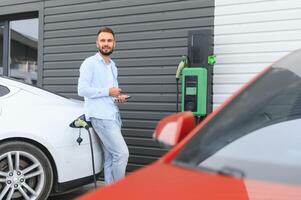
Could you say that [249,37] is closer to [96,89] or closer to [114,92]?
[114,92]

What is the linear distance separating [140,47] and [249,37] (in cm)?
165

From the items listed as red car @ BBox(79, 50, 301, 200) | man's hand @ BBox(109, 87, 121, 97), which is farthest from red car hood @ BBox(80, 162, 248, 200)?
man's hand @ BBox(109, 87, 121, 97)

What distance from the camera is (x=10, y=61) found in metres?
9.45

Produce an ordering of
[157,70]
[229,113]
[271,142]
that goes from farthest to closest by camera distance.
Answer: [157,70] → [229,113] → [271,142]

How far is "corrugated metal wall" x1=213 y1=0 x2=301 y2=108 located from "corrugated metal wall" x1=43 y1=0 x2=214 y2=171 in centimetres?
27

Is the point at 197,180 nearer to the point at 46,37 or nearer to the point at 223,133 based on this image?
the point at 223,133

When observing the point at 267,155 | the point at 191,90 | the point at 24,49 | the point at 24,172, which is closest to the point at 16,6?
the point at 24,49

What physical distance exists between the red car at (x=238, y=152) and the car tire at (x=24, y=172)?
2.58 meters

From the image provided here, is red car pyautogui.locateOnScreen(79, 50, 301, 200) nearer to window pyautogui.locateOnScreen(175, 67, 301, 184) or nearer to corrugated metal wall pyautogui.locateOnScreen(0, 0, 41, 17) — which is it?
window pyautogui.locateOnScreen(175, 67, 301, 184)

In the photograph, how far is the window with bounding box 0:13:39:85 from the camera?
9.00 metres

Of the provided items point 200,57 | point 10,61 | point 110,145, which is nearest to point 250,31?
point 200,57

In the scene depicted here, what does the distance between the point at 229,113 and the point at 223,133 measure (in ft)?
0.42

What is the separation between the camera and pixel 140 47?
23.7 feet

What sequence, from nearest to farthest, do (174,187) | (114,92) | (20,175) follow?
(174,187)
(20,175)
(114,92)
